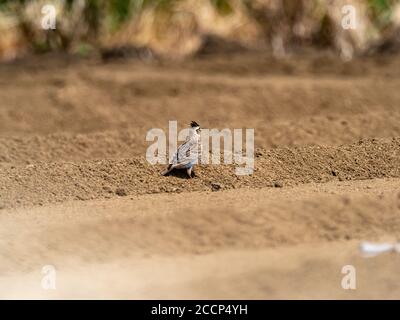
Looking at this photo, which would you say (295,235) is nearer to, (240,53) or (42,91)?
(42,91)

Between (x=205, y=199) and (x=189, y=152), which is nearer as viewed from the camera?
(x=205, y=199)

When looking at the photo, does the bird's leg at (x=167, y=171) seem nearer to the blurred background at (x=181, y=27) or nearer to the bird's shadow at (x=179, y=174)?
the bird's shadow at (x=179, y=174)

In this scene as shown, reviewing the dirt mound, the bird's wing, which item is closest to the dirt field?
the dirt mound

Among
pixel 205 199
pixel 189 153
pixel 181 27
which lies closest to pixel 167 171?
pixel 189 153

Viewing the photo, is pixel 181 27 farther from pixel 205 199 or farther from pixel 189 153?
pixel 205 199

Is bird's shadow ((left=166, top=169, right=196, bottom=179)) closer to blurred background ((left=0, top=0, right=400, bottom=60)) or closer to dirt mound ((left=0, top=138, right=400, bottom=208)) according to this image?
dirt mound ((left=0, top=138, right=400, bottom=208))
